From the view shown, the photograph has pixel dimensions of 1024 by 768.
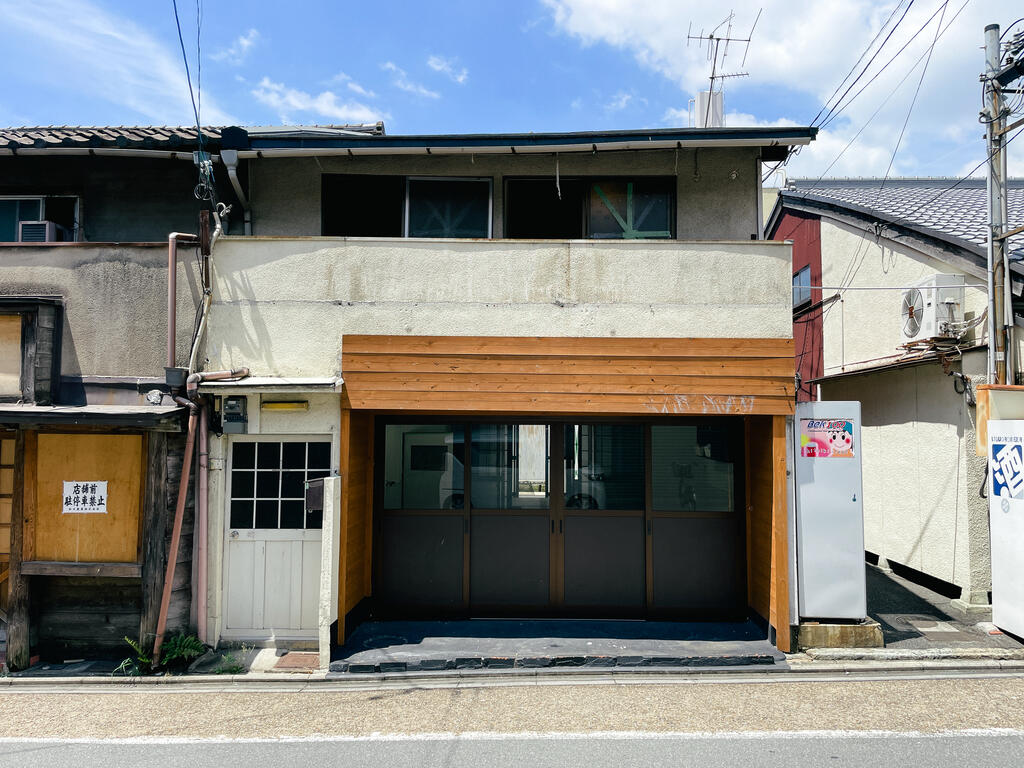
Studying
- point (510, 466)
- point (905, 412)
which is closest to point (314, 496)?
point (510, 466)

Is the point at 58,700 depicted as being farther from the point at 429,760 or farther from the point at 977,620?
the point at 977,620

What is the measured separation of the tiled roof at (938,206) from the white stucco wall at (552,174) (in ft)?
12.0

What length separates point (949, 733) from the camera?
528 cm

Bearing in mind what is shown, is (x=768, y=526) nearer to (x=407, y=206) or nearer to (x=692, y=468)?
(x=692, y=468)

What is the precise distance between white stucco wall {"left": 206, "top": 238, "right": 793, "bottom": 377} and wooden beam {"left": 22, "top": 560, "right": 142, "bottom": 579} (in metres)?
2.44

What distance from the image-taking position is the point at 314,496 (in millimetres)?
6922

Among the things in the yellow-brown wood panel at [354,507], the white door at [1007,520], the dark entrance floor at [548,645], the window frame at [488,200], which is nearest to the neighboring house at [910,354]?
the white door at [1007,520]

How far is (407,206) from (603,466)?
14.4 ft

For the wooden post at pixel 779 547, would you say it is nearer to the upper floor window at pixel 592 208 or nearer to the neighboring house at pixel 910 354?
the upper floor window at pixel 592 208

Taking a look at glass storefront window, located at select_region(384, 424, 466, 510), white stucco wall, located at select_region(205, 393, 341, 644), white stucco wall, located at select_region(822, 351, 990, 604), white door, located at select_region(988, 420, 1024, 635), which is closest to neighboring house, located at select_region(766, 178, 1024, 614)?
white stucco wall, located at select_region(822, 351, 990, 604)

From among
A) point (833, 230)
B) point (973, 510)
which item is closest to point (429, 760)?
point (973, 510)

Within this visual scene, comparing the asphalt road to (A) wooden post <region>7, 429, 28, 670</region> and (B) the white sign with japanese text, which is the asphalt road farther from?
(B) the white sign with japanese text

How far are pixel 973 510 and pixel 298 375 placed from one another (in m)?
9.01

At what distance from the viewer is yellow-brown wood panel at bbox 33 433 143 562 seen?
7309 millimetres
